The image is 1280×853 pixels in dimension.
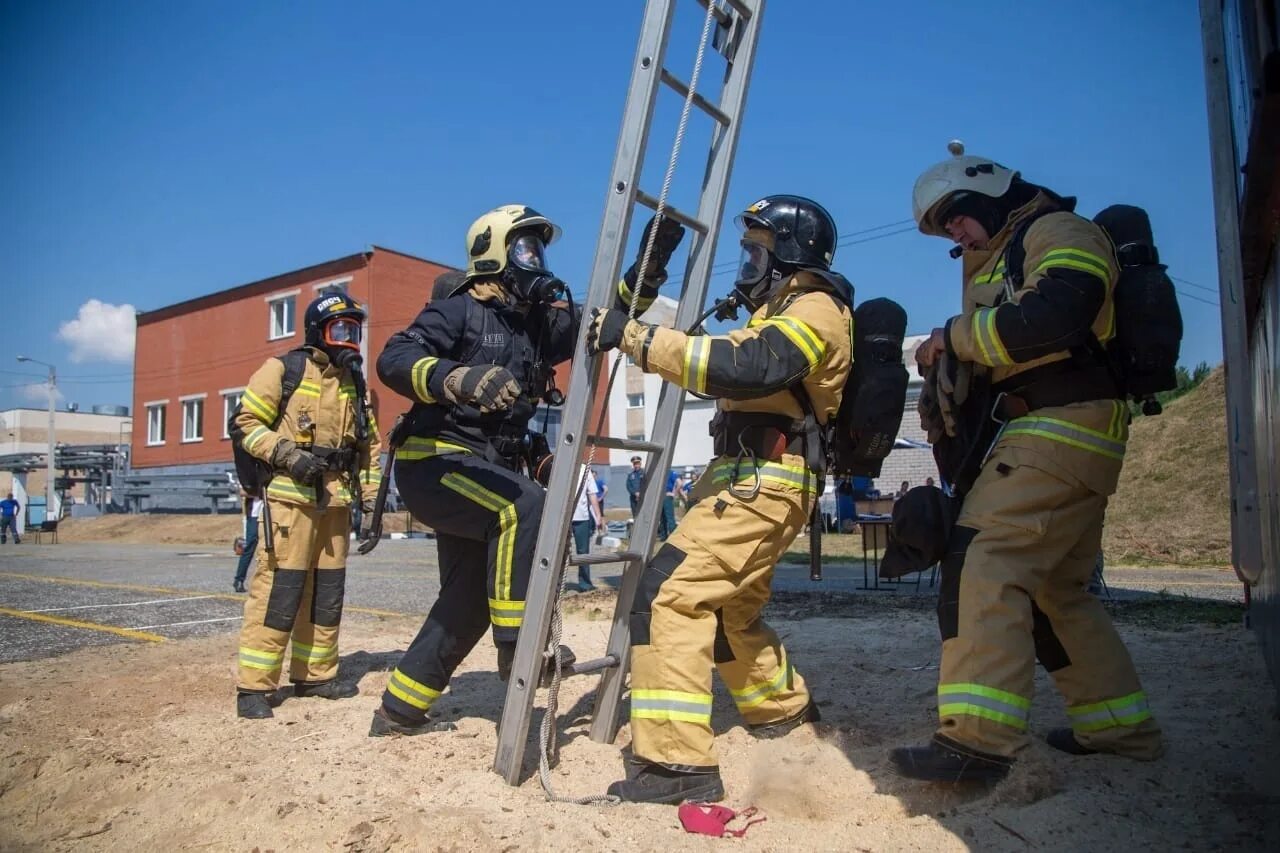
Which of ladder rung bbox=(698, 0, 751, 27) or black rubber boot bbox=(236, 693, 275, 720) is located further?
black rubber boot bbox=(236, 693, 275, 720)

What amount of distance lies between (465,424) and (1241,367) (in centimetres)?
284

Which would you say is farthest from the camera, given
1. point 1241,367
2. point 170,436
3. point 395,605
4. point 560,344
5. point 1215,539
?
point 170,436

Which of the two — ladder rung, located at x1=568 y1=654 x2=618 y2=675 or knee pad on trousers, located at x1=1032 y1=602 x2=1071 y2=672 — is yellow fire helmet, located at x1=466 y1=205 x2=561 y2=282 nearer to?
ladder rung, located at x1=568 y1=654 x2=618 y2=675

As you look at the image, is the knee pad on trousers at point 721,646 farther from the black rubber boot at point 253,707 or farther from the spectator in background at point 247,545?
the spectator in background at point 247,545

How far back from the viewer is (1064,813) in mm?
2717

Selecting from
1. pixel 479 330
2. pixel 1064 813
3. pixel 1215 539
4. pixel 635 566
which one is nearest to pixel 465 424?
pixel 479 330

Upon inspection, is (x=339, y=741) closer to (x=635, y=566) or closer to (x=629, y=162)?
(x=635, y=566)

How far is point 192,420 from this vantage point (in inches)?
1474

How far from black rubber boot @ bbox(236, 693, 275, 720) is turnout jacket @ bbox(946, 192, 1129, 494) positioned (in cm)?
365

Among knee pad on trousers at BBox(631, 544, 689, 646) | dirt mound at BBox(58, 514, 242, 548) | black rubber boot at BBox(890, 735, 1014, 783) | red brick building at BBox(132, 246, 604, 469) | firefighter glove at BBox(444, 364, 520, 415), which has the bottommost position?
dirt mound at BBox(58, 514, 242, 548)

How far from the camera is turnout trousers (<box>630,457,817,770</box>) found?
311 centimetres

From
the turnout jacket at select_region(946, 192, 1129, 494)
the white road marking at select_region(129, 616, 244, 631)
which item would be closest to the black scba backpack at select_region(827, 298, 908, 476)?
the turnout jacket at select_region(946, 192, 1129, 494)

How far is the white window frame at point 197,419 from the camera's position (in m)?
36.7

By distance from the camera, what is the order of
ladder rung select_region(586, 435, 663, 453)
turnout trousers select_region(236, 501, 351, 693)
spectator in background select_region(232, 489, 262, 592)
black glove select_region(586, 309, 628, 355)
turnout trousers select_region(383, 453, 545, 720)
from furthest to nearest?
spectator in background select_region(232, 489, 262, 592)
turnout trousers select_region(236, 501, 351, 693)
turnout trousers select_region(383, 453, 545, 720)
ladder rung select_region(586, 435, 663, 453)
black glove select_region(586, 309, 628, 355)
